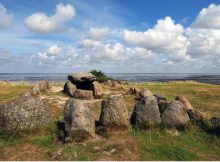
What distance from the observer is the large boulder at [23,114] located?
54.4ft

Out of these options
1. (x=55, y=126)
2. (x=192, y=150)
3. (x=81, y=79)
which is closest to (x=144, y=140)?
(x=192, y=150)

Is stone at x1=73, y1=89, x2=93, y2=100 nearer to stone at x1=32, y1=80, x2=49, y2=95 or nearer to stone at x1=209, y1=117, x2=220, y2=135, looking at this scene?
stone at x1=32, y1=80, x2=49, y2=95

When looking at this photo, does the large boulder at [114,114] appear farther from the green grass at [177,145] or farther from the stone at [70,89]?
the stone at [70,89]

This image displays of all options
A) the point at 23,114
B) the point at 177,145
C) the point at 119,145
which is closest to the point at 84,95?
the point at 23,114

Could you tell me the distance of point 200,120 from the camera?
61.9 ft

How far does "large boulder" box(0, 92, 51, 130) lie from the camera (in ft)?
54.4

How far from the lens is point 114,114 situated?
17.9 metres

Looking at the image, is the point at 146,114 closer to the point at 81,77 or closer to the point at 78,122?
the point at 78,122

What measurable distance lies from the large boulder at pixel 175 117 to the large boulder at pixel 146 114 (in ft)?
1.57

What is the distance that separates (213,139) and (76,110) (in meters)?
7.71

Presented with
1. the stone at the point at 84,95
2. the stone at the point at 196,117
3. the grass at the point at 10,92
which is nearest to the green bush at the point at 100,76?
the grass at the point at 10,92

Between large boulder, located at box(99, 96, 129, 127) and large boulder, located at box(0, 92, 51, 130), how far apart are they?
3.33 m

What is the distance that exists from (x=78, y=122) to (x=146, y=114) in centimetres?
454

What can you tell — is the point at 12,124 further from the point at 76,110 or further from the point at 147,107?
the point at 147,107
